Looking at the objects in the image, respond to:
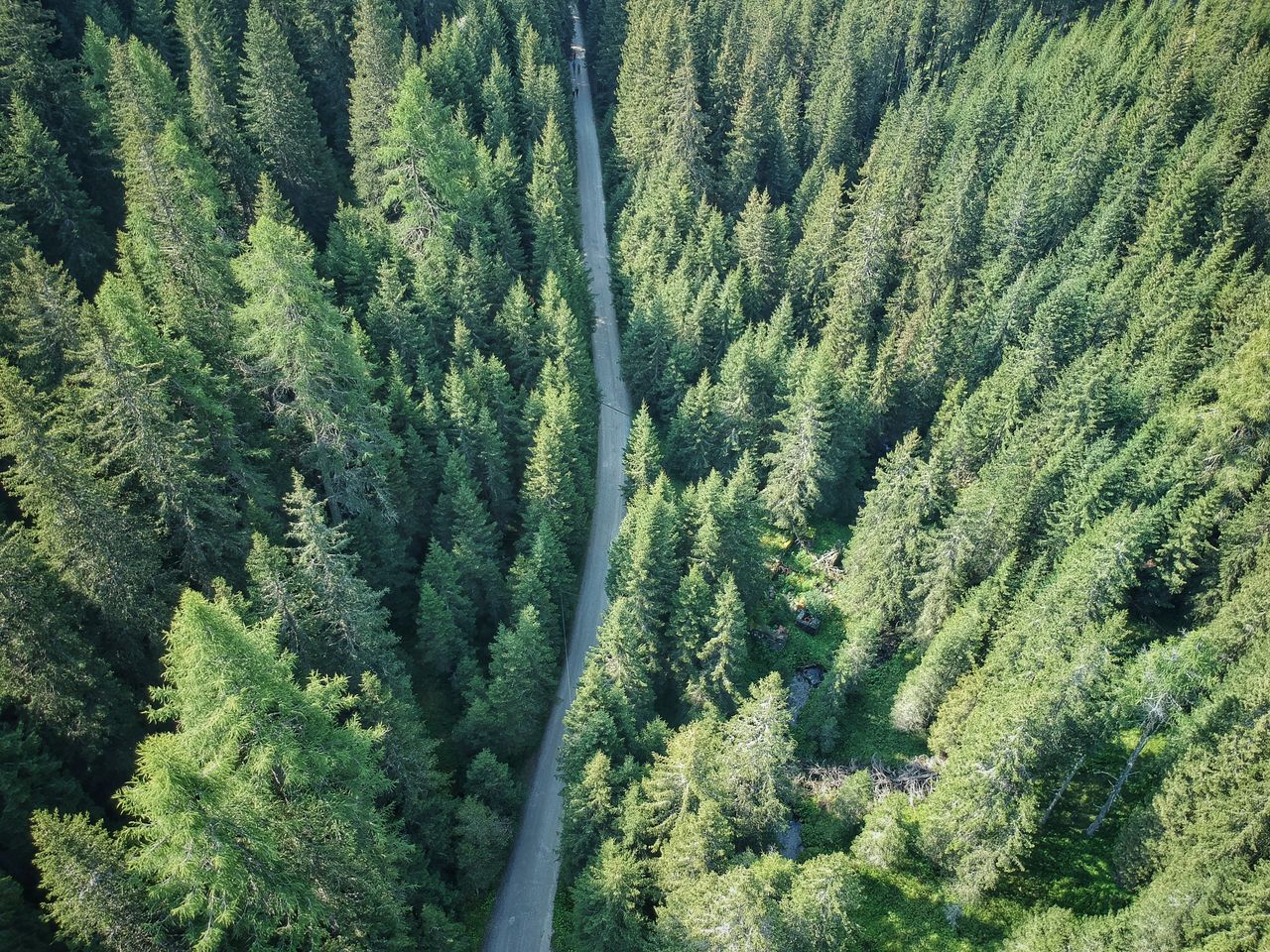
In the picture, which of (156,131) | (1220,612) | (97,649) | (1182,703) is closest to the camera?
(97,649)

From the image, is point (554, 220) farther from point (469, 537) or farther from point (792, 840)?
point (792, 840)

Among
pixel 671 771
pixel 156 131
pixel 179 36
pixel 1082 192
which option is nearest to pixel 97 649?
pixel 671 771

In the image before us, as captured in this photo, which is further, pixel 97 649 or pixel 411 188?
pixel 411 188

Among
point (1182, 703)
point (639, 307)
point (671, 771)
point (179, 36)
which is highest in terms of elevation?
point (179, 36)

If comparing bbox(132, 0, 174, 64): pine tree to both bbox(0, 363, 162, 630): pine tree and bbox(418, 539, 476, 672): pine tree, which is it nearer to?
bbox(0, 363, 162, 630): pine tree

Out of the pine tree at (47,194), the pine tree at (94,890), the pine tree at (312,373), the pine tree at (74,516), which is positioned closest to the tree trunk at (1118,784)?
the pine tree at (94,890)

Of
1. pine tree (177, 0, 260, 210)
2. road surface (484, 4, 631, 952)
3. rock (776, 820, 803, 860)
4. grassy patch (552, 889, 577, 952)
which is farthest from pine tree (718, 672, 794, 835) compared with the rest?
pine tree (177, 0, 260, 210)

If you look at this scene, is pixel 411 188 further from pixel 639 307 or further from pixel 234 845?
pixel 234 845
